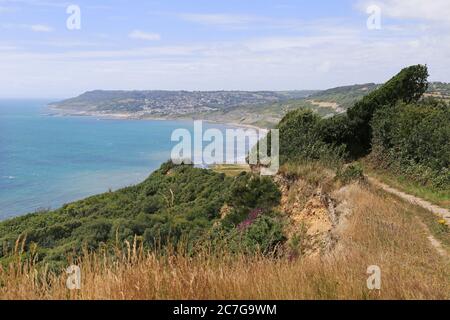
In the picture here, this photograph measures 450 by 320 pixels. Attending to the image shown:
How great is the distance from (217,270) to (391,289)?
4.78 feet

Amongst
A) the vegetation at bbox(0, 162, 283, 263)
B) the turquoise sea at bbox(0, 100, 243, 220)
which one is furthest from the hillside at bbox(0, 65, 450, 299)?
the turquoise sea at bbox(0, 100, 243, 220)

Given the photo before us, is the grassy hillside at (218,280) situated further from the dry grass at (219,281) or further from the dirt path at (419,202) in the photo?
the dirt path at (419,202)

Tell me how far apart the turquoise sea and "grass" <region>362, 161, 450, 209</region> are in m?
65.2

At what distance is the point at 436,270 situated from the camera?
5164mm

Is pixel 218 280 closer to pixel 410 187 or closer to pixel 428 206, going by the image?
pixel 428 206

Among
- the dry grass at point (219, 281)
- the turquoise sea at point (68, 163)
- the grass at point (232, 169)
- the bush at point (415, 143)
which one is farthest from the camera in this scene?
the turquoise sea at point (68, 163)

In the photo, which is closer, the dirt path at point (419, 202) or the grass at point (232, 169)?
the dirt path at point (419, 202)

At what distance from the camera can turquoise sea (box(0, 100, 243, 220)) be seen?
85.8 metres

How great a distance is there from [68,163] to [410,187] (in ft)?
400

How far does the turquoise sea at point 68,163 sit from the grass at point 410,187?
65.2 metres

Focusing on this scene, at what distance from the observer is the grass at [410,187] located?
1128 centimetres

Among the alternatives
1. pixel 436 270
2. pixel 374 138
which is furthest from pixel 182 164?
pixel 436 270

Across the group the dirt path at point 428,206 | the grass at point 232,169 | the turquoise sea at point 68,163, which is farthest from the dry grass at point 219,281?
the turquoise sea at point 68,163
